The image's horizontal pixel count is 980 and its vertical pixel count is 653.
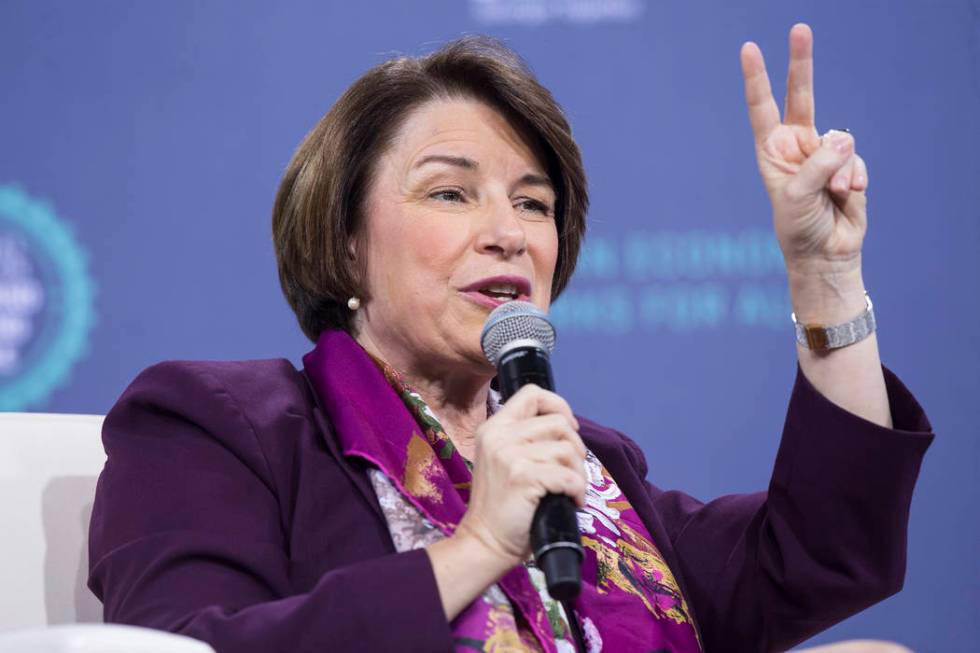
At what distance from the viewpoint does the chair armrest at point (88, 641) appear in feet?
2.33

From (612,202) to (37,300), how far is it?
4.17ft

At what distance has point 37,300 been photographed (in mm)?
2414

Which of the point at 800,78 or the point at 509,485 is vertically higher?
the point at 800,78

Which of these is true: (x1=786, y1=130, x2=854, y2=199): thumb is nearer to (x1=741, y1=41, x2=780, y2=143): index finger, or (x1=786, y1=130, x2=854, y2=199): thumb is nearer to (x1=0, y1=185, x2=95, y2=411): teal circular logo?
(x1=741, y1=41, x2=780, y2=143): index finger

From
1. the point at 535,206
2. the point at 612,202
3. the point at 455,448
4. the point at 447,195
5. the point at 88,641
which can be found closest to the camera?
the point at 88,641

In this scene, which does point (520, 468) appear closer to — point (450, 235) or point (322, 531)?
point (322, 531)

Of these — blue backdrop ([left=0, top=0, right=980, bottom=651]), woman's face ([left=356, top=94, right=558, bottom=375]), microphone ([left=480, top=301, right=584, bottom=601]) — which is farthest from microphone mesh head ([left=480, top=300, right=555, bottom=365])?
blue backdrop ([left=0, top=0, right=980, bottom=651])

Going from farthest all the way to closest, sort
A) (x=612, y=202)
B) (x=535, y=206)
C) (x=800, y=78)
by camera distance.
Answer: (x=612, y=202), (x=535, y=206), (x=800, y=78)

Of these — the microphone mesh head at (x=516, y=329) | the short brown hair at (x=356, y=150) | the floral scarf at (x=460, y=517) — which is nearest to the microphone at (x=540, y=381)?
the microphone mesh head at (x=516, y=329)

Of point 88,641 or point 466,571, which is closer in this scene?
point 88,641

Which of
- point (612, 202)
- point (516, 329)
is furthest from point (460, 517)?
point (612, 202)

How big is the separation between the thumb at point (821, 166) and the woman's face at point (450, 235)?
39 centimetres

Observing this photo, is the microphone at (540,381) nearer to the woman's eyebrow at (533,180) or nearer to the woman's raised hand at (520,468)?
the woman's raised hand at (520,468)

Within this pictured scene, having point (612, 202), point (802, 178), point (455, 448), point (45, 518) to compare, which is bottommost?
point (45, 518)
